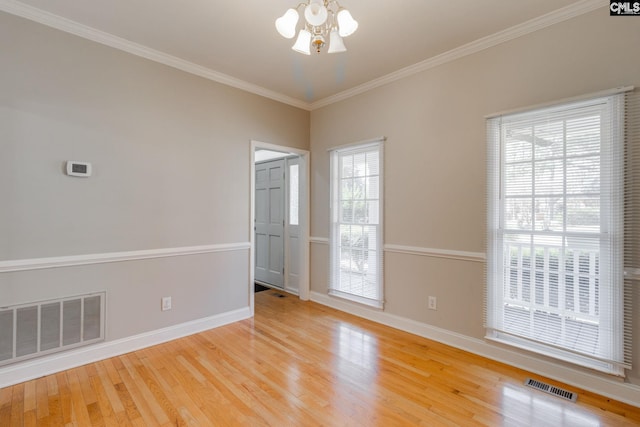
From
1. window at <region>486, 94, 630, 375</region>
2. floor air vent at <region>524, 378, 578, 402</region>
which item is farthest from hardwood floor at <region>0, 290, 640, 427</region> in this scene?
window at <region>486, 94, 630, 375</region>

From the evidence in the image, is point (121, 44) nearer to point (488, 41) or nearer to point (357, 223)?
point (357, 223)

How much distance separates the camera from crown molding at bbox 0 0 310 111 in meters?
2.27

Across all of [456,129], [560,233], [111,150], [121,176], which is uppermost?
[456,129]

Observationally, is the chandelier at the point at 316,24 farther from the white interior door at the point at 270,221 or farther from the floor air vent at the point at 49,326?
the white interior door at the point at 270,221

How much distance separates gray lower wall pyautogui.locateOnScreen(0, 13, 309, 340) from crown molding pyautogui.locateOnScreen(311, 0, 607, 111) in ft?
4.82

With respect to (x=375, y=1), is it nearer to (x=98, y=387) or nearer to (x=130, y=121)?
(x=130, y=121)

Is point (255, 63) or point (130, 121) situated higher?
point (255, 63)

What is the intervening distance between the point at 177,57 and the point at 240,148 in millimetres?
1077

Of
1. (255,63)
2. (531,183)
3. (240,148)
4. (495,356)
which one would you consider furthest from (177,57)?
(495,356)

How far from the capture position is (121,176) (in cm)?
272

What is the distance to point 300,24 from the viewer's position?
2.49 metres

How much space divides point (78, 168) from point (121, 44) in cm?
118

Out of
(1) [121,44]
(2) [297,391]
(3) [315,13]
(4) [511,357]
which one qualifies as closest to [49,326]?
(2) [297,391]

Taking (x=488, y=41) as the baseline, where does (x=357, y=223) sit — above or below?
below
